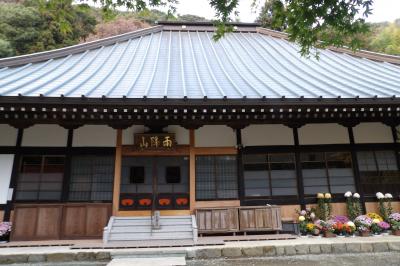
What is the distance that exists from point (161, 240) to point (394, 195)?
6.83 m

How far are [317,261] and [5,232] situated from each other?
289 inches

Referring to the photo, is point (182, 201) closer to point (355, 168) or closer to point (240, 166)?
point (240, 166)

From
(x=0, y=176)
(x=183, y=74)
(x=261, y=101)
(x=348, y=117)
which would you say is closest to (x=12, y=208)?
(x=0, y=176)

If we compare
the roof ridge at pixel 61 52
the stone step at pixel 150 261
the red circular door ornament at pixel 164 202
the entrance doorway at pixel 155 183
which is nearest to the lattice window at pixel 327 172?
the entrance doorway at pixel 155 183

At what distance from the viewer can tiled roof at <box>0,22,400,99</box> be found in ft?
25.2

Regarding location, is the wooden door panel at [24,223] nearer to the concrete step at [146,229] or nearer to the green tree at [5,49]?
the concrete step at [146,229]

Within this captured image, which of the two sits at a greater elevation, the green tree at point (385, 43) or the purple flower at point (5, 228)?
the green tree at point (385, 43)

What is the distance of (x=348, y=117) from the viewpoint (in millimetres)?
7707

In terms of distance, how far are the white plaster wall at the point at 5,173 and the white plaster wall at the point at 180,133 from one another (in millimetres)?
4266

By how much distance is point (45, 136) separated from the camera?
26.0 feet

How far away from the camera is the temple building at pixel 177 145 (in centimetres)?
706

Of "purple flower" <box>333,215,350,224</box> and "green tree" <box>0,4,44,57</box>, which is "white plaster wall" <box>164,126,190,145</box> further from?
"green tree" <box>0,4,44,57</box>

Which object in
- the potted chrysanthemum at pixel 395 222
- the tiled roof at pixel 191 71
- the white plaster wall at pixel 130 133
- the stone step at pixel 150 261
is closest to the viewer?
the stone step at pixel 150 261

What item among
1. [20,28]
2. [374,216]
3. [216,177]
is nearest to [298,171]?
[374,216]
